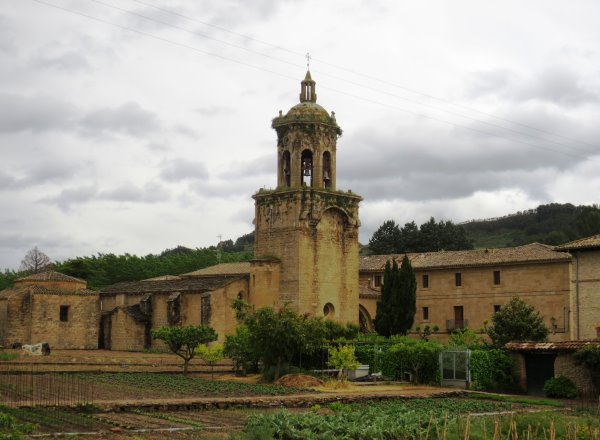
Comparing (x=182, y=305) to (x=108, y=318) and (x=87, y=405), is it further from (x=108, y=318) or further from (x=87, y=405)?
(x=87, y=405)

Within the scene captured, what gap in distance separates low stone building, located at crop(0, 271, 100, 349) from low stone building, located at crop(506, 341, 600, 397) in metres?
28.2

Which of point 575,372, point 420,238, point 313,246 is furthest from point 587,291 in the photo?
point 420,238

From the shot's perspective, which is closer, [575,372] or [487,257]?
[575,372]

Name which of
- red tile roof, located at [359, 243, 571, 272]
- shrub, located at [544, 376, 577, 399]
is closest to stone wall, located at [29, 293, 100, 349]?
red tile roof, located at [359, 243, 571, 272]

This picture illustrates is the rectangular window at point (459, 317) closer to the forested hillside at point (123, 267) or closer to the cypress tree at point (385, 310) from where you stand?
the cypress tree at point (385, 310)

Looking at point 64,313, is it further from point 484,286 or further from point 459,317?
point 484,286

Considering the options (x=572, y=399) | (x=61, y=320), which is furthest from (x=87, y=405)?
(x=61, y=320)

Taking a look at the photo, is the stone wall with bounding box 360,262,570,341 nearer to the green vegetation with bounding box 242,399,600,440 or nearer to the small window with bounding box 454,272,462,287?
the small window with bounding box 454,272,462,287

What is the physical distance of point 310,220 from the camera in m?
50.0

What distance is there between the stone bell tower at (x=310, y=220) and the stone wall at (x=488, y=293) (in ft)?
25.6

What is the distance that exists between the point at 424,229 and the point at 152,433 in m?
65.7

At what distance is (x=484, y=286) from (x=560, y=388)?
81.5ft

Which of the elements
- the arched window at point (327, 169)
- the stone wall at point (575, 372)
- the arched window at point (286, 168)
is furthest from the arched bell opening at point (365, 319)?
the stone wall at point (575, 372)

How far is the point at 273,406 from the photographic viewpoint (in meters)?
27.7
